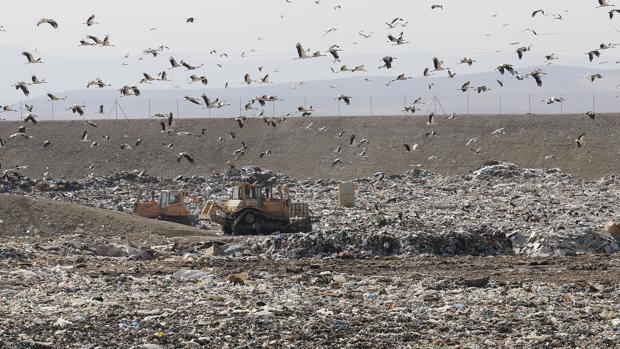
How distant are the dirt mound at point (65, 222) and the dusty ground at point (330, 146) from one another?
23.2 meters

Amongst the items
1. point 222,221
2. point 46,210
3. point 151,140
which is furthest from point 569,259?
point 151,140

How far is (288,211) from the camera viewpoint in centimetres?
2731

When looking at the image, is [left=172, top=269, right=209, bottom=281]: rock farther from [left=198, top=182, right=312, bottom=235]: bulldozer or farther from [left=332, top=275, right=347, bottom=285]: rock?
[left=198, top=182, right=312, bottom=235]: bulldozer

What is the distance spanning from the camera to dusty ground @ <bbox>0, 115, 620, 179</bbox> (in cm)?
5022

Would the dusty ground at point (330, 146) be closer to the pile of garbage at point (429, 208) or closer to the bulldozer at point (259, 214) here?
the pile of garbage at point (429, 208)

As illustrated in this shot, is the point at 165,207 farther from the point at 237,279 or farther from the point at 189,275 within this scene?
the point at 237,279

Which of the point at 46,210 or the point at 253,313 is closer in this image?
the point at 253,313

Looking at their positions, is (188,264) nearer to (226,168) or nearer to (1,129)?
(226,168)

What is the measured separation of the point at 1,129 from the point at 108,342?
5143 centimetres

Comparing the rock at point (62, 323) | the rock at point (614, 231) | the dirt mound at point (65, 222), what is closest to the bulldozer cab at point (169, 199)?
the dirt mound at point (65, 222)

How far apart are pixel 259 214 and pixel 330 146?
27885mm

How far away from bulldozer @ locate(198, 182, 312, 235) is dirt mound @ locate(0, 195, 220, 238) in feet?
2.77

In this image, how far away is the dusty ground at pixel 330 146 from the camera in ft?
165

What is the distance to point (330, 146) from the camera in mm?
54781
